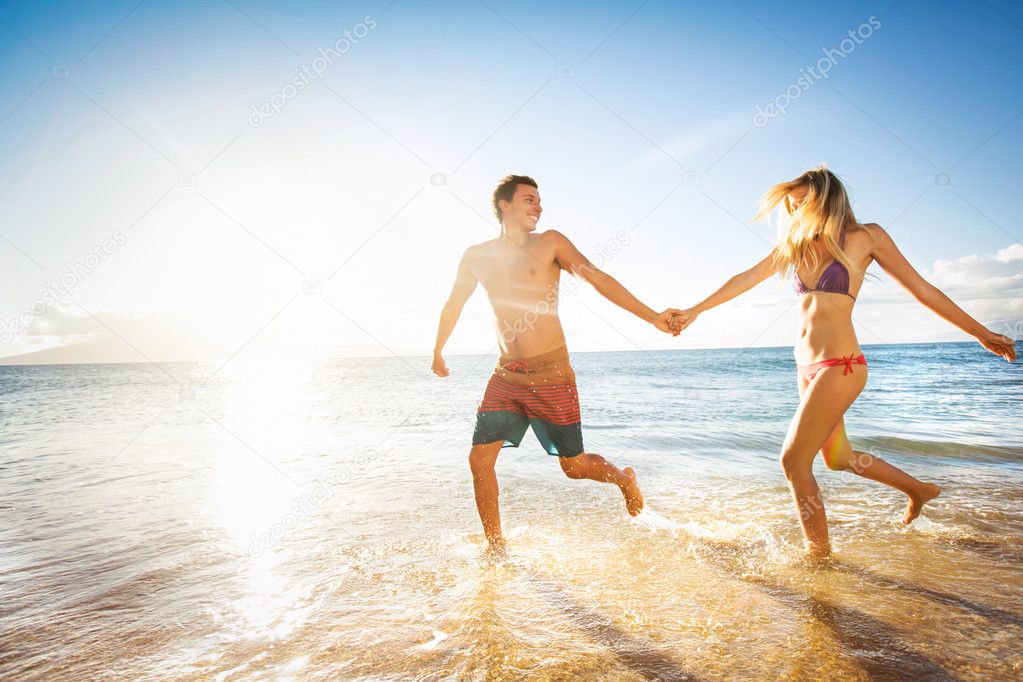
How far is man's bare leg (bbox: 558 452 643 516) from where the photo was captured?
360cm

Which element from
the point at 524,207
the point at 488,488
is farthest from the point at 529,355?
the point at 524,207

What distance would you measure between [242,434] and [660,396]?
13.0 metres

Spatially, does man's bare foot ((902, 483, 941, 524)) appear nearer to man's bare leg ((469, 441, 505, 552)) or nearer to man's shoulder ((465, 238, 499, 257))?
man's bare leg ((469, 441, 505, 552))

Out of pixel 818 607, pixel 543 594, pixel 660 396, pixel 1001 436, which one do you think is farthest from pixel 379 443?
pixel 660 396

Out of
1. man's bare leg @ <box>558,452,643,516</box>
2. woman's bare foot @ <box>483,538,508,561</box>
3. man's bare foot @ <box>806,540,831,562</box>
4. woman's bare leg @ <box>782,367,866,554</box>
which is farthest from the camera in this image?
man's bare leg @ <box>558,452,643,516</box>

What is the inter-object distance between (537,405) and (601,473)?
2.21ft

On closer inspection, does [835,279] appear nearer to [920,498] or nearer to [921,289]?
[921,289]

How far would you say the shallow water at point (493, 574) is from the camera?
7.41 ft

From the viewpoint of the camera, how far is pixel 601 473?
3.65m

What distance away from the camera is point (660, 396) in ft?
59.1

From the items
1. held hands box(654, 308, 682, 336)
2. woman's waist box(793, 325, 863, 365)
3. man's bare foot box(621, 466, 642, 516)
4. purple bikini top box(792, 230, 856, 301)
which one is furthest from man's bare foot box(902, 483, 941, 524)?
held hands box(654, 308, 682, 336)

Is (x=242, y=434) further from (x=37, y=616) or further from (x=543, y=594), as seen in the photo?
(x=543, y=594)

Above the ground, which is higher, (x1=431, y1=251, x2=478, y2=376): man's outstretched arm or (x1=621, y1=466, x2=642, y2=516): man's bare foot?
(x1=431, y1=251, x2=478, y2=376): man's outstretched arm

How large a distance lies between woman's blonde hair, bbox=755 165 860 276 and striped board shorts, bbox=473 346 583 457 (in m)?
1.59
